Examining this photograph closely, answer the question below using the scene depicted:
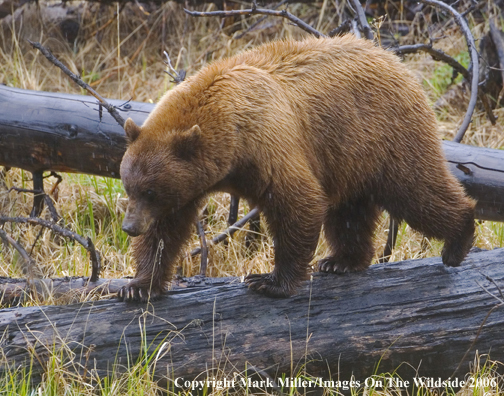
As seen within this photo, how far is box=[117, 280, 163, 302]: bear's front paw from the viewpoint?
3.84m

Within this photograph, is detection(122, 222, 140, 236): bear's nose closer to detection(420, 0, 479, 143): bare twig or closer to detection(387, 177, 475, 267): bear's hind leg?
detection(387, 177, 475, 267): bear's hind leg

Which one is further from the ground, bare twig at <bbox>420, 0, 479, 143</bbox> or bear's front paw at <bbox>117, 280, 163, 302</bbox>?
bare twig at <bbox>420, 0, 479, 143</bbox>

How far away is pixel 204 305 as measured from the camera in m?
3.78

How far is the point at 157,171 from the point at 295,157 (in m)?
0.83

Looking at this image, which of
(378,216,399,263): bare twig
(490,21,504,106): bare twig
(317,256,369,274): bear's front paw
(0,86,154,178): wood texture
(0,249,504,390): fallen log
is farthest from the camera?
(490,21,504,106): bare twig

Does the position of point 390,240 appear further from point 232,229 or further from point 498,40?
point 498,40

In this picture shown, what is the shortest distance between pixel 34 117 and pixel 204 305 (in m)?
2.43

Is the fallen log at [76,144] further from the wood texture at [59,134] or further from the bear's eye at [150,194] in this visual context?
the bear's eye at [150,194]

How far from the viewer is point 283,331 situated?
3719 millimetres

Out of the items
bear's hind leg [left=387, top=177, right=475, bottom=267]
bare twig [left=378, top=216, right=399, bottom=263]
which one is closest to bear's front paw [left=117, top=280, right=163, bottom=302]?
bear's hind leg [left=387, top=177, right=475, bottom=267]

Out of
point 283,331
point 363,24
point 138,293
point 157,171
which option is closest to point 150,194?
point 157,171

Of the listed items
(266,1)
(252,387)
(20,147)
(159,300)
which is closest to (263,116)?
(159,300)

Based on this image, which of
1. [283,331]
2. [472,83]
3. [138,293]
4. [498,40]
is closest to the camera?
[283,331]

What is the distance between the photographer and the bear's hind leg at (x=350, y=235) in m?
4.37
